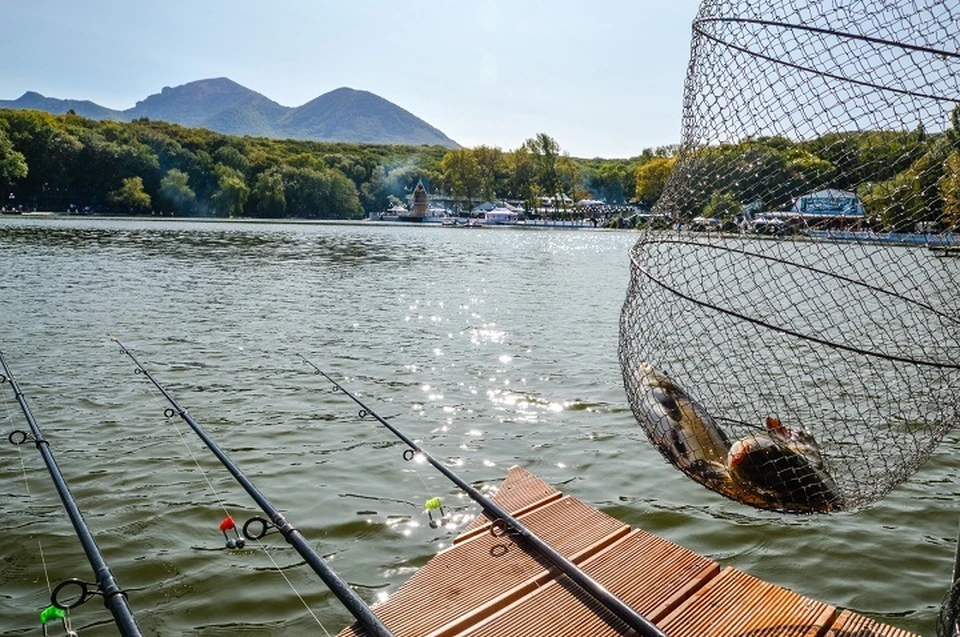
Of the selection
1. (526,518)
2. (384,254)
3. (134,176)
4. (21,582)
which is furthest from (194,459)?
(134,176)

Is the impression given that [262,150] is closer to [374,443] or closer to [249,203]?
[249,203]

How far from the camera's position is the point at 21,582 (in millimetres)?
5797

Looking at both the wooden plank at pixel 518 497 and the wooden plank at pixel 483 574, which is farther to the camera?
the wooden plank at pixel 518 497

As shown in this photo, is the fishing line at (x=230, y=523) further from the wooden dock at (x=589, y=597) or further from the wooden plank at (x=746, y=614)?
the wooden plank at (x=746, y=614)

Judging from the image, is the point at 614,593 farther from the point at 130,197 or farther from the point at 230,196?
the point at 230,196

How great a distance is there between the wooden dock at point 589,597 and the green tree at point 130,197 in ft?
408

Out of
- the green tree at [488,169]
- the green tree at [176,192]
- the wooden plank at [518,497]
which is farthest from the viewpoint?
the green tree at [488,169]

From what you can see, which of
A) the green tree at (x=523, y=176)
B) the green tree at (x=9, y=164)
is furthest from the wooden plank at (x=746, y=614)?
the green tree at (x=523, y=176)

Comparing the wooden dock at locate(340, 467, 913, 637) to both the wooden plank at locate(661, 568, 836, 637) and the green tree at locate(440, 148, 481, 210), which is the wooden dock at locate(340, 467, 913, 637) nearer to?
the wooden plank at locate(661, 568, 836, 637)

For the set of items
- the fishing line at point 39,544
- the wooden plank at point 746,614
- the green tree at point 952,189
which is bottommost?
the fishing line at point 39,544

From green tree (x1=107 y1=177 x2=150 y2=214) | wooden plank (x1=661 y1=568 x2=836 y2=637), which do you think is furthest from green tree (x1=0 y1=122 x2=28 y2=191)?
wooden plank (x1=661 y1=568 x2=836 y2=637)

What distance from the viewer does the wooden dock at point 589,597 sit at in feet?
13.9

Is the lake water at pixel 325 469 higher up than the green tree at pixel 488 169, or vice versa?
the green tree at pixel 488 169

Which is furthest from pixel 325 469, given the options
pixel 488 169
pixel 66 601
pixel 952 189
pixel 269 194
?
pixel 488 169
